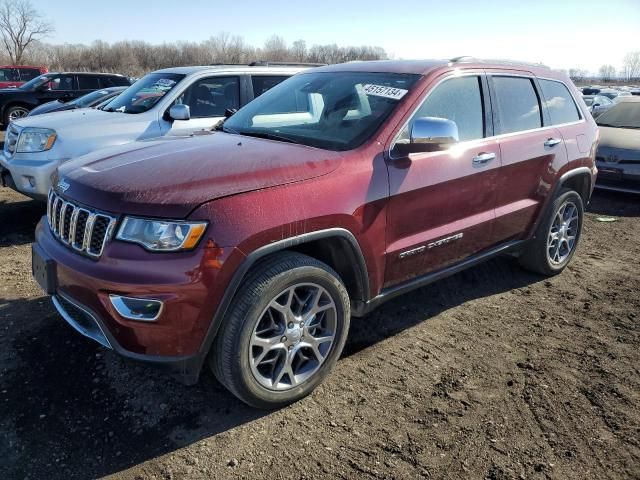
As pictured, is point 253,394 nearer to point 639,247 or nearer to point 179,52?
point 639,247

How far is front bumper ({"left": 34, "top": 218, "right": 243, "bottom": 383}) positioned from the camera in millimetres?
2293

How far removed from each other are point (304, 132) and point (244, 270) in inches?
49.2

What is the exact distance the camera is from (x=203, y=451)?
2506 mm

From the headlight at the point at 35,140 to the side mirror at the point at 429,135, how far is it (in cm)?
428

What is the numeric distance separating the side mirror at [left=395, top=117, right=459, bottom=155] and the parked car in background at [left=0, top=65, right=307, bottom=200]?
9.49 ft

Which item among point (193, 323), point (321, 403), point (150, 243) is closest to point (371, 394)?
point (321, 403)

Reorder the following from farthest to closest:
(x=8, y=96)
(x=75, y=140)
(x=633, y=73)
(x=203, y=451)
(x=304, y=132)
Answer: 1. (x=633, y=73)
2. (x=8, y=96)
3. (x=75, y=140)
4. (x=304, y=132)
5. (x=203, y=451)

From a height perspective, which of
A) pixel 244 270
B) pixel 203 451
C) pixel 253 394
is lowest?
pixel 203 451

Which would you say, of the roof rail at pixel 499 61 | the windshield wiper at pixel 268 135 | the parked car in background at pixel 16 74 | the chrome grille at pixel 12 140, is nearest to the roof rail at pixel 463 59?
the roof rail at pixel 499 61

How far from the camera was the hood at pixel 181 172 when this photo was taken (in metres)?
2.39

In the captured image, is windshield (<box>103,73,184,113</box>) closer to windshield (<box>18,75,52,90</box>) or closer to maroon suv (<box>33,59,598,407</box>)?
maroon suv (<box>33,59,598,407</box>)

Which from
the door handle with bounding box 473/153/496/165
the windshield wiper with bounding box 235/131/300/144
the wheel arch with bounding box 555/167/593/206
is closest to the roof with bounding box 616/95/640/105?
the wheel arch with bounding box 555/167/593/206

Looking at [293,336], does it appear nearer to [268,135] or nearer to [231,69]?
[268,135]

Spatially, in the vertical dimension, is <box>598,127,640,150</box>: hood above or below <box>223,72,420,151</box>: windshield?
below
